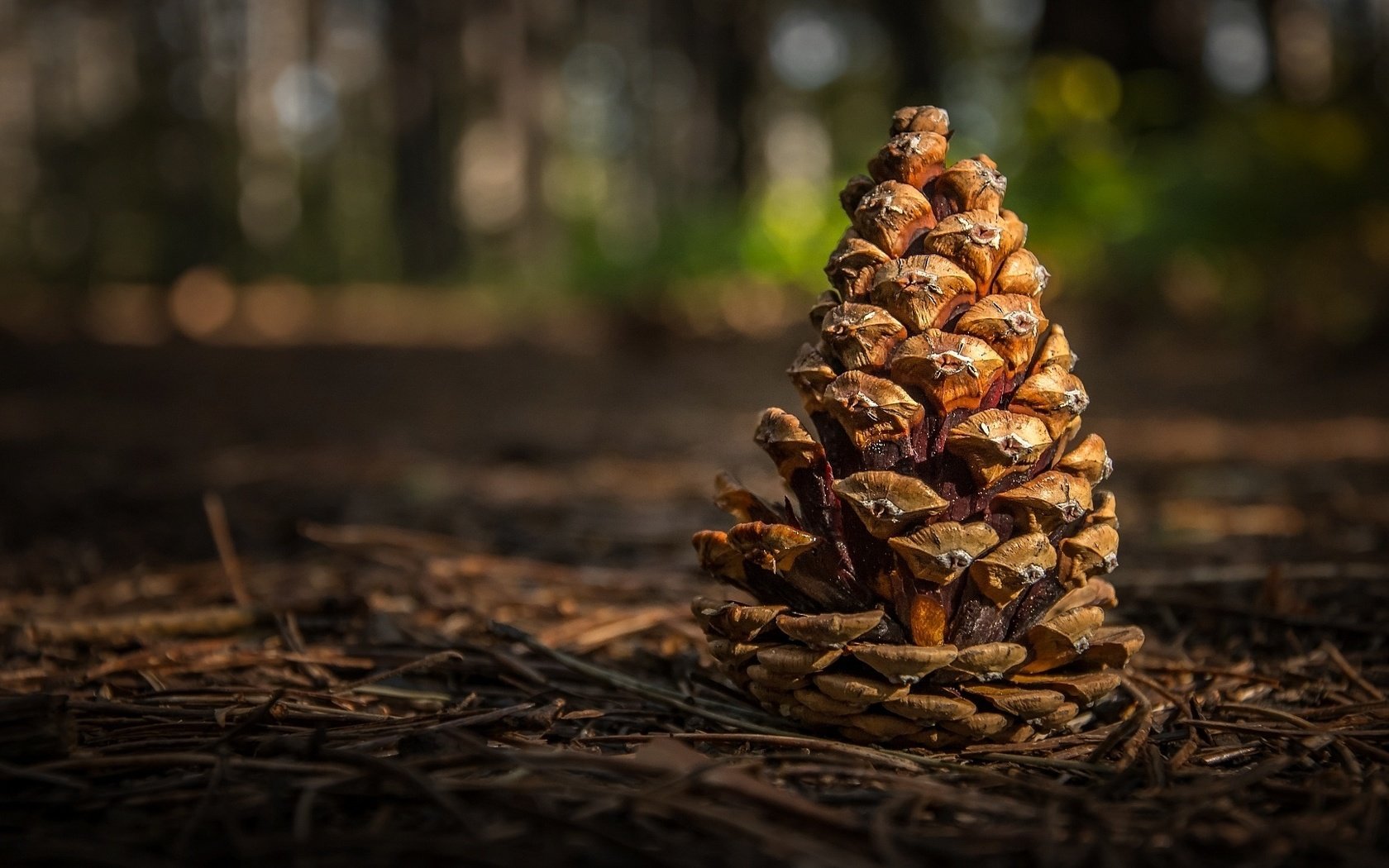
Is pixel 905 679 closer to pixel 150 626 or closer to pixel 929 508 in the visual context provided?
pixel 929 508

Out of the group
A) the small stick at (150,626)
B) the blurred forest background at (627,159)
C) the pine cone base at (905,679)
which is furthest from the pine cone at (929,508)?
the blurred forest background at (627,159)

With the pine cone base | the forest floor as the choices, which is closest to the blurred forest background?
the forest floor

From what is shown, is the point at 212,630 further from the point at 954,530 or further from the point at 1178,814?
the point at 1178,814

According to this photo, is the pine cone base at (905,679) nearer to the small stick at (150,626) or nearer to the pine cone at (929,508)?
the pine cone at (929,508)

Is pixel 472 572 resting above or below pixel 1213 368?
below

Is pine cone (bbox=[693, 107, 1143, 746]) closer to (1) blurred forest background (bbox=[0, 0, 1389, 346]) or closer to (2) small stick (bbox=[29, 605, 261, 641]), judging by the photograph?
(2) small stick (bbox=[29, 605, 261, 641])

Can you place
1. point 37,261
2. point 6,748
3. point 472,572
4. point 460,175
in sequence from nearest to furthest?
point 6,748 → point 472,572 → point 37,261 → point 460,175

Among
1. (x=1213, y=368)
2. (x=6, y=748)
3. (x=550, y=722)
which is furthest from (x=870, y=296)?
(x=1213, y=368)

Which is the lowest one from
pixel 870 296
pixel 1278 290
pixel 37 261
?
pixel 870 296
